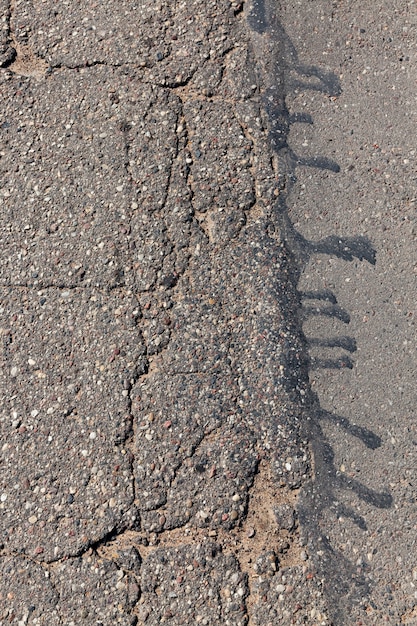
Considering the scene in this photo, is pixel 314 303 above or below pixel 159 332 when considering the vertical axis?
above

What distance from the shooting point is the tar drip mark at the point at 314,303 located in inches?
92.5

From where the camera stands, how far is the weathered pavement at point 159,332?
7.78 ft

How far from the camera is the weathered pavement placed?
237 centimetres

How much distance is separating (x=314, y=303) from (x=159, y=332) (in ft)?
2.25

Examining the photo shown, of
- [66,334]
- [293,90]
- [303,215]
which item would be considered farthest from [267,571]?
[293,90]

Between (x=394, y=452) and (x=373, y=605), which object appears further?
(x=394, y=452)

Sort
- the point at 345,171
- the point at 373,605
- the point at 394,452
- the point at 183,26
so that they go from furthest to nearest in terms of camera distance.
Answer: the point at 183,26
the point at 345,171
the point at 394,452
the point at 373,605

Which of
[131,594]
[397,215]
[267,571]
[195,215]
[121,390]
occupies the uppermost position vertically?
[397,215]

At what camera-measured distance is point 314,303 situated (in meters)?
2.70

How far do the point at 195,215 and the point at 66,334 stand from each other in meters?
0.79

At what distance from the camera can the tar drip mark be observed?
7.71 feet

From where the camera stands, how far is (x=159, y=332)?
2.66 metres

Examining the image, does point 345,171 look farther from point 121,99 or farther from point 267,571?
point 267,571

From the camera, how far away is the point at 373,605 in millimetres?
2312
